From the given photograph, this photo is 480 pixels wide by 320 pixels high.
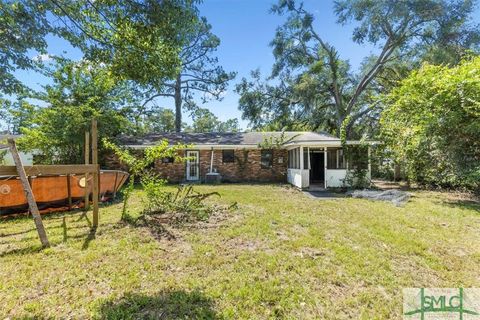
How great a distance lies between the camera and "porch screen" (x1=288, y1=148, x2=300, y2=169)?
13.3 meters

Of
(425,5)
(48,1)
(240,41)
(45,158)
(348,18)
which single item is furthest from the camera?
(348,18)

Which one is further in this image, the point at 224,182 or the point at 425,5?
the point at 425,5

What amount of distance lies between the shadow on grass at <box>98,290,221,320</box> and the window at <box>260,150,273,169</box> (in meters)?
13.4

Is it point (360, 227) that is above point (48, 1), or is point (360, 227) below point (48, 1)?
below

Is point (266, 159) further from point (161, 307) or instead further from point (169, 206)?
point (161, 307)

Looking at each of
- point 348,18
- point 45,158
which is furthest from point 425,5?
point 45,158

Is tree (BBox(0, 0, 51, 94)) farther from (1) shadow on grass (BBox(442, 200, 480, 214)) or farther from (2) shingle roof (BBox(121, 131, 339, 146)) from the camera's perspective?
(2) shingle roof (BBox(121, 131, 339, 146))

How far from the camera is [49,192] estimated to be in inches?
280

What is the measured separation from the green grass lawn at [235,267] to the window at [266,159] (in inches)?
390

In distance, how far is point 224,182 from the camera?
15562 millimetres

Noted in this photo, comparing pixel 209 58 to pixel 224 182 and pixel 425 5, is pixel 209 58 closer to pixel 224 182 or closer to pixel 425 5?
pixel 224 182

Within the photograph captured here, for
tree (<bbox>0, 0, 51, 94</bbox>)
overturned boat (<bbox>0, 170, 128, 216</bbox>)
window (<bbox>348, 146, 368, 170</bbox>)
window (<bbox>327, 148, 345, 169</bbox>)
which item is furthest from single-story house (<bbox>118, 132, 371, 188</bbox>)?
tree (<bbox>0, 0, 51, 94</bbox>)

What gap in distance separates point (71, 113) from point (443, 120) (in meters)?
14.9

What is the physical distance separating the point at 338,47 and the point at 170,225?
837 inches
